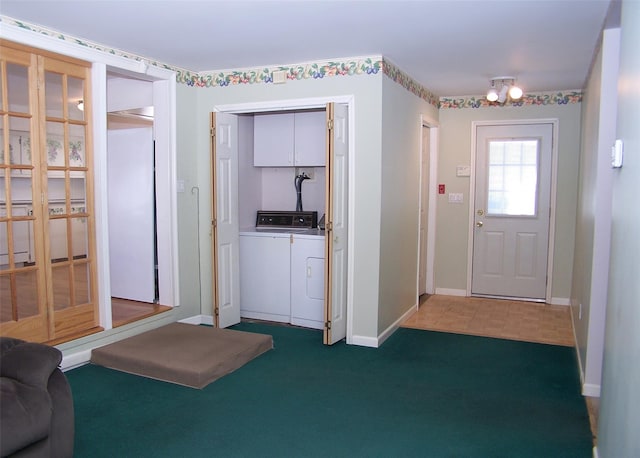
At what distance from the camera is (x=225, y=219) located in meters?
4.60

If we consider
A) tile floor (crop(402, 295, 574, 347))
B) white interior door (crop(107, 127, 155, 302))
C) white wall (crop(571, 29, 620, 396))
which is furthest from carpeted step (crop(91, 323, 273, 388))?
white wall (crop(571, 29, 620, 396))

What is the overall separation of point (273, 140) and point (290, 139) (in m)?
0.19

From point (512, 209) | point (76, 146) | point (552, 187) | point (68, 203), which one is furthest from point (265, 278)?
point (552, 187)

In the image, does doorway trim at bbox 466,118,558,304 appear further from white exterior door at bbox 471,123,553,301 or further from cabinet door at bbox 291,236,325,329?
cabinet door at bbox 291,236,325,329

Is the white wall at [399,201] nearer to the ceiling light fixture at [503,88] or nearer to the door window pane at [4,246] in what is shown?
the ceiling light fixture at [503,88]

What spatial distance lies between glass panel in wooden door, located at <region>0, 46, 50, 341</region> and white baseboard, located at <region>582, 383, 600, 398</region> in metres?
3.58

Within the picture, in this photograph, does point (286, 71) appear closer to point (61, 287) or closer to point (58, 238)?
point (58, 238)

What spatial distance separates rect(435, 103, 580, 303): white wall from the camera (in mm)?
5523

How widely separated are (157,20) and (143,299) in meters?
2.58

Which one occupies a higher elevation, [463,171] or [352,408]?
[463,171]

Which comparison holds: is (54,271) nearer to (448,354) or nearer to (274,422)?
(274,422)

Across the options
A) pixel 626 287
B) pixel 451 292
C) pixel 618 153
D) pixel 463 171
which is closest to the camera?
pixel 626 287

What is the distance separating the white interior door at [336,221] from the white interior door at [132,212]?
1716 mm

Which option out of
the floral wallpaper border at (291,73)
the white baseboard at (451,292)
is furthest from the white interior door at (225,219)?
the white baseboard at (451,292)
